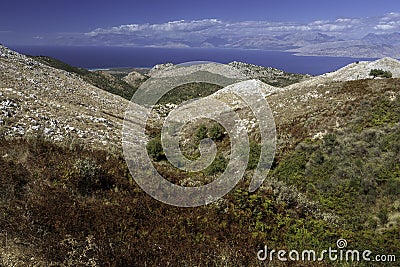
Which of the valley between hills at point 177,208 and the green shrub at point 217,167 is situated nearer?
the valley between hills at point 177,208

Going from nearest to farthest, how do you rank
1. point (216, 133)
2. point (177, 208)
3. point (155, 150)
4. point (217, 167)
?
point (177, 208)
point (217, 167)
point (155, 150)
point (216, 133)

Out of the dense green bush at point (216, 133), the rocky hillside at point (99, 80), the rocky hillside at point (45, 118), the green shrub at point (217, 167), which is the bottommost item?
the green shrub at point (217, 167)

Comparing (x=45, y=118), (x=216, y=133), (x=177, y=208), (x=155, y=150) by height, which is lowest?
(x=216, y=133)

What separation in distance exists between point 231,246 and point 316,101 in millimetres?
20867

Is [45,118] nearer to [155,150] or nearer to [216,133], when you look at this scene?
[155,150]

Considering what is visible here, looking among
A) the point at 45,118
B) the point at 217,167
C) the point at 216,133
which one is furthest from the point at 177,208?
the point at 216,133

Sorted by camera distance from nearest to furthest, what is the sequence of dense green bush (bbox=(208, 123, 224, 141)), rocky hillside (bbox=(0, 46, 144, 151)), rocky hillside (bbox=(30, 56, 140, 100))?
rocky hillside (bbox=(0, 46, 144, 151)) → dense green bush (bbox=(208, 123, 224, 141)) → rocky hillside (bbox=(30, 56, 140, 100))

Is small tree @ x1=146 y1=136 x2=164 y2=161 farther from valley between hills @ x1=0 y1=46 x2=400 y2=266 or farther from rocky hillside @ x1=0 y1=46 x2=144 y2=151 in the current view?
rocky hillside @ x1=0 y1=46 x2=144 y2=151

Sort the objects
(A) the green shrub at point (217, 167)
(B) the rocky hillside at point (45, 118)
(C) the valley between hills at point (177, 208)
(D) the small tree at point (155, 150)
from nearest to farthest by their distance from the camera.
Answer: (C) the valley between hills at point (177, 208) < (B) the rocky hillside at point (45, 118) < (A) the green shrub at point (217, 167) < (D) the small tree at point (155, 150)

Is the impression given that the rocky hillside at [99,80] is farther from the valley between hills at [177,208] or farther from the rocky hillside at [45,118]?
the valley between hills at [177,208]

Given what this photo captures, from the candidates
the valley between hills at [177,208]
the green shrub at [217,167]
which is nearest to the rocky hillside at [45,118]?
the valley between hills at [177,208]

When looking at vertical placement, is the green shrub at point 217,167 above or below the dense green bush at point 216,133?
below

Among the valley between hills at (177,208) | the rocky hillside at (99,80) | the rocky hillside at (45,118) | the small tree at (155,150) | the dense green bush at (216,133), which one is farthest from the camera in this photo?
the rocky hillside at (99,80)

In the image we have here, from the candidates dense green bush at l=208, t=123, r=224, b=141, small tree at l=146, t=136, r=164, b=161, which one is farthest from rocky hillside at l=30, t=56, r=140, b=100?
small tree at l=146, t=136, r=164, b=161
